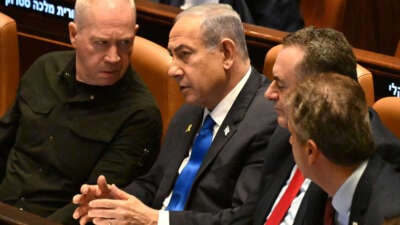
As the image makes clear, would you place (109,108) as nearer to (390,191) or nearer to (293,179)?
(293,179)

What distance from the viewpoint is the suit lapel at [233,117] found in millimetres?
2014

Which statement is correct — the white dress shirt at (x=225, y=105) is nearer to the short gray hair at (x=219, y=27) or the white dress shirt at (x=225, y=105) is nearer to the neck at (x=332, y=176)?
the short gray hair at (x=219, y=27)

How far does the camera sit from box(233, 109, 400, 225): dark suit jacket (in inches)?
67.1

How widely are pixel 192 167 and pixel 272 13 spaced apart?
1.21 meters

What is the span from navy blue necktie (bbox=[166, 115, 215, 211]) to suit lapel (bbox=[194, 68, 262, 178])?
43 millimetres

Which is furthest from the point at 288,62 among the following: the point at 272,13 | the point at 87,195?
the point at 272,13

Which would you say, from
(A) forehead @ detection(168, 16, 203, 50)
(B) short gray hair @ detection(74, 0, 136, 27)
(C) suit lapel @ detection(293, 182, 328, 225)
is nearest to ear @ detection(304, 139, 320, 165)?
(C) suit lapel @ detection(293, 182, 328, 225)

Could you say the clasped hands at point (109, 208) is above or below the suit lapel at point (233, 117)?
below

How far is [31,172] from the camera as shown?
7.57 ft

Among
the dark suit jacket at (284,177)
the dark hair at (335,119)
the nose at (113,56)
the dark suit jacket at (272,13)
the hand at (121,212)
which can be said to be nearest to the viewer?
the dark hair at (335,119)

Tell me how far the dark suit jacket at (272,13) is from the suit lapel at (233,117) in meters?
1.13

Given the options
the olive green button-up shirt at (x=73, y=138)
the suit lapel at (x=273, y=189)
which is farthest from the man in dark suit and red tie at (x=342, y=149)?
the olive green button-up shirt at (x=73, y=138)

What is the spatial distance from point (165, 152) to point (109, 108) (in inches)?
7.6

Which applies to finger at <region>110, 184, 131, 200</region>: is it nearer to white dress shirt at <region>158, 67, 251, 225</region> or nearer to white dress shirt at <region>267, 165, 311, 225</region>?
white dress shirt at <region>158, 67, 251, 225</region>
